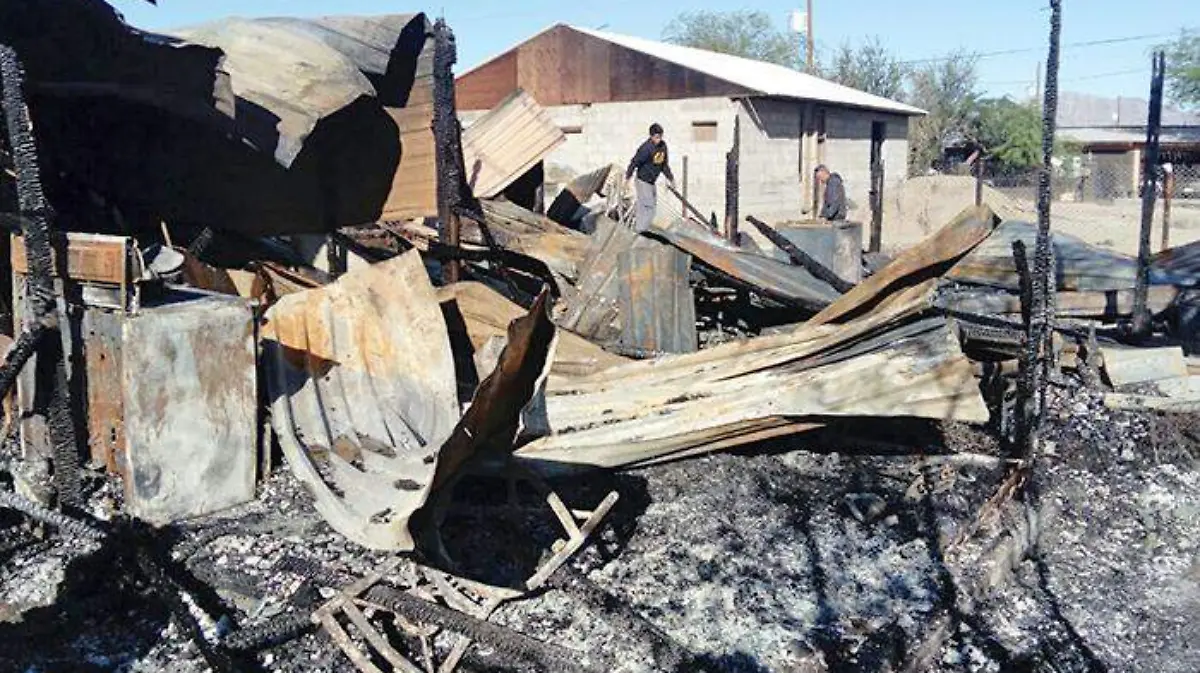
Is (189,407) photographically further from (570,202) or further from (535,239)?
(570,202)

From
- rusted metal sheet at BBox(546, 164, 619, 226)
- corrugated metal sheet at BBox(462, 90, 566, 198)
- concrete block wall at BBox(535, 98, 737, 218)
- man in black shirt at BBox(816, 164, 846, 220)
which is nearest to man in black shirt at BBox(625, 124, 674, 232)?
rusted metal sheet at BBox(546, 164, 619, 226)

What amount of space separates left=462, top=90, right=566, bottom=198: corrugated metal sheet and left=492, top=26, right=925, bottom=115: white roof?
33.7ft

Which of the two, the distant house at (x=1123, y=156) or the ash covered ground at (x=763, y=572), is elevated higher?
the distant house at (x=1123, y=156)

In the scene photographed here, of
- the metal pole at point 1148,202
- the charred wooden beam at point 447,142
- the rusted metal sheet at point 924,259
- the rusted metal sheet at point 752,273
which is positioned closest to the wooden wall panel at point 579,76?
the metal pole at point 1148,202

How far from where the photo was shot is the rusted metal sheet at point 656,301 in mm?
6711

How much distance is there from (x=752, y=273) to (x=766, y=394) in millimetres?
2122

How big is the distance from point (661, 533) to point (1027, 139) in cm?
3093

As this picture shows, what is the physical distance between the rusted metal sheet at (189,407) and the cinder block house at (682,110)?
1408 cm

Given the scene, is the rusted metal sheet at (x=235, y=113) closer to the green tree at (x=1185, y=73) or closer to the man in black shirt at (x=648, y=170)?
the man in black shirt at (x=648, y=170)

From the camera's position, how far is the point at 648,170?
38.5 ft

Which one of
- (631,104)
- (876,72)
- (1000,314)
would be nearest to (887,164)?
(631,104)

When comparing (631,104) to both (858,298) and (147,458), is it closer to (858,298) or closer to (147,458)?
(858,298)

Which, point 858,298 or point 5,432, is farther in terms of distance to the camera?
point 858,298

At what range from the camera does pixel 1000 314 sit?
6.72m
